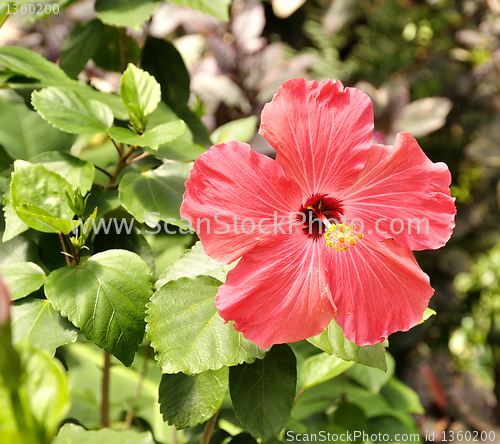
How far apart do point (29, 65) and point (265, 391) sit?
501 mm

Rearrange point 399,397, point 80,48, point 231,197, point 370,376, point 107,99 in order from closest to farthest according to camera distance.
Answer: point 231,197 → point 107,99 → point 80,48 → point 370,376 → point 399,397

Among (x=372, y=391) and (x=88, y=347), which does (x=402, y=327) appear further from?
(x=88, y=347)

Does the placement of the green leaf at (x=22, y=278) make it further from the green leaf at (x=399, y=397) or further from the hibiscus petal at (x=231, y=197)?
the green leaf at (x=399, y=397)

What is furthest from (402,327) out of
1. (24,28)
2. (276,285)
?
(24,28)

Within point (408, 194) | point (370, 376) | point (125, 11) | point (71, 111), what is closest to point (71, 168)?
point (71, 111)

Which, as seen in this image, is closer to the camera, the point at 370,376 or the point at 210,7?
the point at 210,7

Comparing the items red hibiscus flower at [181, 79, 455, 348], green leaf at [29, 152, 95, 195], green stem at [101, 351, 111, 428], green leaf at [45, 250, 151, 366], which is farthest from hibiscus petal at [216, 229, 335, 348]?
green stem at [101, 351, 111, 428]

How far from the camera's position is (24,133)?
2.26 feet

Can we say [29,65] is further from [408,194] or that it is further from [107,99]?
[408,194]

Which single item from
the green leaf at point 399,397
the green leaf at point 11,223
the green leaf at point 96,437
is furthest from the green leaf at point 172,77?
the green leaf at point 399,397

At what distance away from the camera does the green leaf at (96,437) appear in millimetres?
436

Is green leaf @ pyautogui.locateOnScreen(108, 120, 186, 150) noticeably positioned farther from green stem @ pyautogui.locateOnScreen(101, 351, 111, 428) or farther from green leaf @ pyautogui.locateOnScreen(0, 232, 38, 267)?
→ green stem @ pyautogui.locateOnScreen(101, 351, 111, 428)

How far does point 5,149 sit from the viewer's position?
0.64 meters

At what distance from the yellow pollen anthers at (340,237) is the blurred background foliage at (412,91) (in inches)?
25.6
